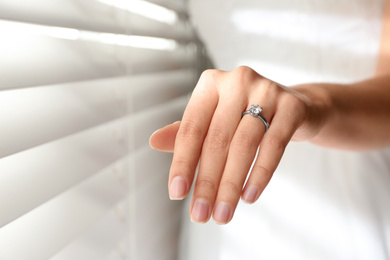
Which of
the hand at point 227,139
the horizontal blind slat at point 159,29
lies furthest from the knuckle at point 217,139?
the horizontal blind slat at point 159,29

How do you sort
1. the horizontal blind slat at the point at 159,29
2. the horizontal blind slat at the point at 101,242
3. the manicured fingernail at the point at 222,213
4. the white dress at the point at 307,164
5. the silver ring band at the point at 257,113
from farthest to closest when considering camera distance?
the white dress at the point at 307,164, the horizontal blind slat at the point at 159,29, the horizontal blind slat at the point at 101,242, the silver ring band at the point at 257,113, the manicured fingernail at the point at 222,213

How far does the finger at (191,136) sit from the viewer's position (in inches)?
20.0

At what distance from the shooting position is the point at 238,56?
1.15 meters

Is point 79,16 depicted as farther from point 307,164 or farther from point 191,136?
point 307,164

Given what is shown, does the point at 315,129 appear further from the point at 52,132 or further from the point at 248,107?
the point at 52,132

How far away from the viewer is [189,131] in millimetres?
563

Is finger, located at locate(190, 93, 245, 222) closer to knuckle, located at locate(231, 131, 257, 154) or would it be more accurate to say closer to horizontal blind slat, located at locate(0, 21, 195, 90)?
knuckle, located at locate(231, 131, 257, 154)

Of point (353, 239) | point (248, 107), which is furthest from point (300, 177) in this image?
point (248, 107)

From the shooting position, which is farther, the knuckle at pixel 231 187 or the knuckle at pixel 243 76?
the knuckle at pixel 243 76

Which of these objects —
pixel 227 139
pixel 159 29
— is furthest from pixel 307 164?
pixel 227 139

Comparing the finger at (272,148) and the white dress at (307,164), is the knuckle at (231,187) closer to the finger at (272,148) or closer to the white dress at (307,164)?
the finger at (272,148)

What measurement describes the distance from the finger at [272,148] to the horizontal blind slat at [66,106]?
0.29 m

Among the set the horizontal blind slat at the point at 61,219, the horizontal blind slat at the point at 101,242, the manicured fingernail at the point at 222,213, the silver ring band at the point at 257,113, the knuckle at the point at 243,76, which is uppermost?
the knuckle at the point at 243,76

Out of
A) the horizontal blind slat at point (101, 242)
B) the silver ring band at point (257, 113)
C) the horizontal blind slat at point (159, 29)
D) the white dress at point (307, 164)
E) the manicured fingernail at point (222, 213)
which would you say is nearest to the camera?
the manicured fingernail at point (222, 213)
